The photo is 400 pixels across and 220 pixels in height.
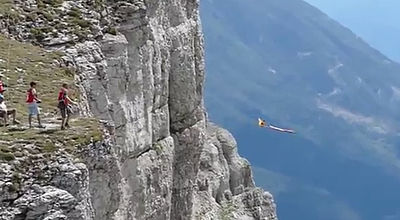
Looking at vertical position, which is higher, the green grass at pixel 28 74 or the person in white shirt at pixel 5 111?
the green grass at pixel 28 74

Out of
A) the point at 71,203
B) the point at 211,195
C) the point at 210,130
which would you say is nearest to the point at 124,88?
the point at 71,203

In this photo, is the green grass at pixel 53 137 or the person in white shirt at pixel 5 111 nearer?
the green grass at pixel 53 137

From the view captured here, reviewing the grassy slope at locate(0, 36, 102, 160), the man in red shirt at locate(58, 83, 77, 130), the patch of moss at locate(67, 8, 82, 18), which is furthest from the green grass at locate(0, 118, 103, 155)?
the patch of moss at locate(67, 8, 82, 18)

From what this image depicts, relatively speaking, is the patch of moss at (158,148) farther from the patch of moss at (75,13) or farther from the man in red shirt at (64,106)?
the man in red shirt at (64,106)

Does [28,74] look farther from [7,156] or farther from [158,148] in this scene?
[158,148]

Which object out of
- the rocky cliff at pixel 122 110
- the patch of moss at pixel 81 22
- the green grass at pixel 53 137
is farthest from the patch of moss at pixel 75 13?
the green grass at pixel 53 137

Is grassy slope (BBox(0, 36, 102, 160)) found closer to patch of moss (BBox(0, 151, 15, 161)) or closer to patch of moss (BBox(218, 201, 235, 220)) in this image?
patch of moss (BBox(0, 151, 15, 161))

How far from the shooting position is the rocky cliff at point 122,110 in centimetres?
2172

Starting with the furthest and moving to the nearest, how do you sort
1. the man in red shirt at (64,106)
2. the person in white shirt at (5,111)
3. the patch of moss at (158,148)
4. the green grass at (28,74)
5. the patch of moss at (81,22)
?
the patch of moss at (158,148) → the patch of moss at (81,22) → the green grass at (28,74) → the person in white shirt at (5,111) → the man in red shirt at (64,106)

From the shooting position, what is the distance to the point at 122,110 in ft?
123

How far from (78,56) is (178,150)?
14.1m

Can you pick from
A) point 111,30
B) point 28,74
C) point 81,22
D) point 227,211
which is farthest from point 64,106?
point 227,211

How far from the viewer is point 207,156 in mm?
62750

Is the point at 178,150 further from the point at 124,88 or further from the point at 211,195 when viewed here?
the point at 211,195
